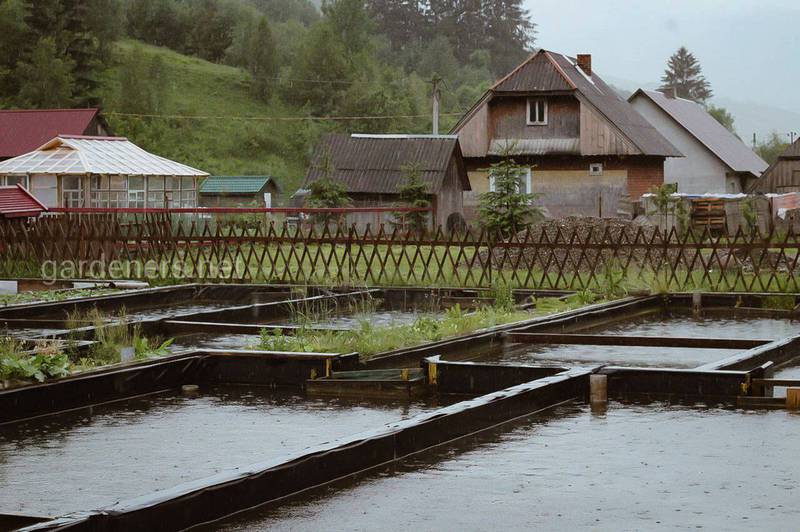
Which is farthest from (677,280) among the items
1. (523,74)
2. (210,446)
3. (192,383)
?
(523,74)

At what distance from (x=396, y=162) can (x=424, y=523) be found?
33440 mm

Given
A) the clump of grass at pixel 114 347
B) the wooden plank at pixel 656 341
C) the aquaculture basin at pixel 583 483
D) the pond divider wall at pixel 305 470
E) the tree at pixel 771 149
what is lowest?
the aquaculture basin at pixel 583 483

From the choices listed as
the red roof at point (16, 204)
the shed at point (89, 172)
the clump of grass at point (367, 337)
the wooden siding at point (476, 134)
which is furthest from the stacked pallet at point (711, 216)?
the clump of grass at point (367, 337)

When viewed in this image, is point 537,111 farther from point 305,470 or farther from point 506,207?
point 305,470

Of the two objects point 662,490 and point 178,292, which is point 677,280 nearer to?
point 178,292

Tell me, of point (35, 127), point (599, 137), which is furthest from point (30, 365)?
point (35, 127)

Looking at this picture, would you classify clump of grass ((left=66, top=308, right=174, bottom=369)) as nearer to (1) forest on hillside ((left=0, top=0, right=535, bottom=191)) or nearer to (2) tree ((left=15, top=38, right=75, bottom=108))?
(1) forest on hillside ((left=0, top=0, right=535, bottom=191))

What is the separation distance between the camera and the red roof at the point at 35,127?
144 feet

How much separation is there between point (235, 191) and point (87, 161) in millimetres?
18395

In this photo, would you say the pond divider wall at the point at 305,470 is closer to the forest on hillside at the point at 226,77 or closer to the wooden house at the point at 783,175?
Answer: the wooden house at the point at 783,175

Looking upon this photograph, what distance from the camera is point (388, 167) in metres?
39.8

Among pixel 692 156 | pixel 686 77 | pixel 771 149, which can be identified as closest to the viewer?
pixel 692 156

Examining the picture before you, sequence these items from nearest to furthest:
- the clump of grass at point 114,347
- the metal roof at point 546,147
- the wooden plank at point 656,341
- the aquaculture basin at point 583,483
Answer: the aquaculture basin at point 583,483 < the clump of grass at point 114,347 < the wooden plank at point 656,341 < the metal roof at point 546,147

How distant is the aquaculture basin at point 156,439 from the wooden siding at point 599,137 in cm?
3051
